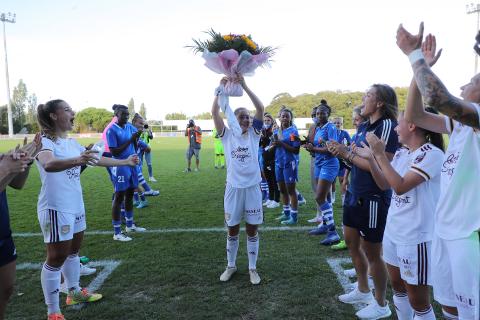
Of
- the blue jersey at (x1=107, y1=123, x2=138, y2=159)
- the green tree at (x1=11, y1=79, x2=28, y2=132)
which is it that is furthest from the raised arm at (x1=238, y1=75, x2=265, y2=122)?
the green tree at (x1=11, y1=79, x2=28, y2=132)

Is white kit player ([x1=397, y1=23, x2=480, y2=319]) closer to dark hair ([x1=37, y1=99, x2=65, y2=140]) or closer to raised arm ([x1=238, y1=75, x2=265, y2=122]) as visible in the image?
raised arm ([x1=238, y1=75, x2=265, y2=122])

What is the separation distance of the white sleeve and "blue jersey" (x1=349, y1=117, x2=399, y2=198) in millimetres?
760

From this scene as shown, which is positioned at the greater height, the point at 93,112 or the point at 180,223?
the point at 93,112

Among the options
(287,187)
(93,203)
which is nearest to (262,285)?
(287,187)

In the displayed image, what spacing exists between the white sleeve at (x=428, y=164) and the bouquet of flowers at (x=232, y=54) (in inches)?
93.3

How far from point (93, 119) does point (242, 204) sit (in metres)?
97.8

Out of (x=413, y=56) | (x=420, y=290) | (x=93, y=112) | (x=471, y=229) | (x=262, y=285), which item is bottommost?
(x=262, y=285)

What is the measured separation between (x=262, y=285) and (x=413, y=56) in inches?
139

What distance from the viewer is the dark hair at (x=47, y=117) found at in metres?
3.89

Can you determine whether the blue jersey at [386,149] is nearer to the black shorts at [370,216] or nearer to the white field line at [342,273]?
the black shorts at [370,216]

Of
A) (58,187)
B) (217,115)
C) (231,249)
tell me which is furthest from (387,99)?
(58,187)

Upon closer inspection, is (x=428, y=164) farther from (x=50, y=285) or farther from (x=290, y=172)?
(x=290, y=172)

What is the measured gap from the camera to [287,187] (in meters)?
7.85

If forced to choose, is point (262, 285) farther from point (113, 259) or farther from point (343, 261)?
point (113, 259)
